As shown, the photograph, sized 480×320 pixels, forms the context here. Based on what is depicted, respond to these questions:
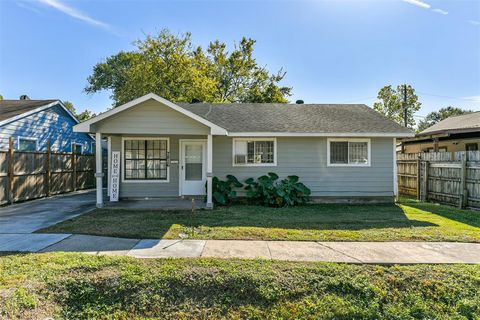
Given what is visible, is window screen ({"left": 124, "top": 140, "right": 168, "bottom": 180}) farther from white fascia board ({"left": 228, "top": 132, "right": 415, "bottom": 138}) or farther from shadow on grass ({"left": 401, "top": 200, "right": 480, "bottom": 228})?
shadow on grass ({"left": 401, "top": 200, "right": 480, "bottom": 228})

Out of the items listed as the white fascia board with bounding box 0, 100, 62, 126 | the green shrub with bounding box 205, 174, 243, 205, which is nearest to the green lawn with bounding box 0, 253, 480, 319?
the green shrub with bounding box 205, 174, 243, 205

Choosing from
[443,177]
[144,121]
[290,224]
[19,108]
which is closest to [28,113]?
[19,108]

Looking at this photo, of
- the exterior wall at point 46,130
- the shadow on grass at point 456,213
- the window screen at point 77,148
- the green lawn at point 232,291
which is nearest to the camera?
the green lawn at point 232,291

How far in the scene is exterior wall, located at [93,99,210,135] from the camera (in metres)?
9.05

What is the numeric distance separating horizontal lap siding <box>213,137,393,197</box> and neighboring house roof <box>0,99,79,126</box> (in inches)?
428

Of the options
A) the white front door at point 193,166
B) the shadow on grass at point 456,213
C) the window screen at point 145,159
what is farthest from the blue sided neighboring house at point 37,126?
the shadow on grass at point 456,213

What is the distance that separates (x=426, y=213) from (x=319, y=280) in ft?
21.9

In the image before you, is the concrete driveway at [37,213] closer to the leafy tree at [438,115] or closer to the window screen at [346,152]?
the window screen at [346,152]

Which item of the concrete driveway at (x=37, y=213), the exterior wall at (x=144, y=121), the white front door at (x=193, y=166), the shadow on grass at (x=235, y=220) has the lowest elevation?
the shadow on grass at (x=235, y=220)

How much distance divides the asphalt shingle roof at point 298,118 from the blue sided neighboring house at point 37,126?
7.44 meters

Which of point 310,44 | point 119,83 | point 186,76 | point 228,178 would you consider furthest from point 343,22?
point 119,83

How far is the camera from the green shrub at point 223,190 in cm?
987

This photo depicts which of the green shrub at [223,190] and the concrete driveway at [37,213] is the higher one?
the green shrub at [223,190]

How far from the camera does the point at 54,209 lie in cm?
912
